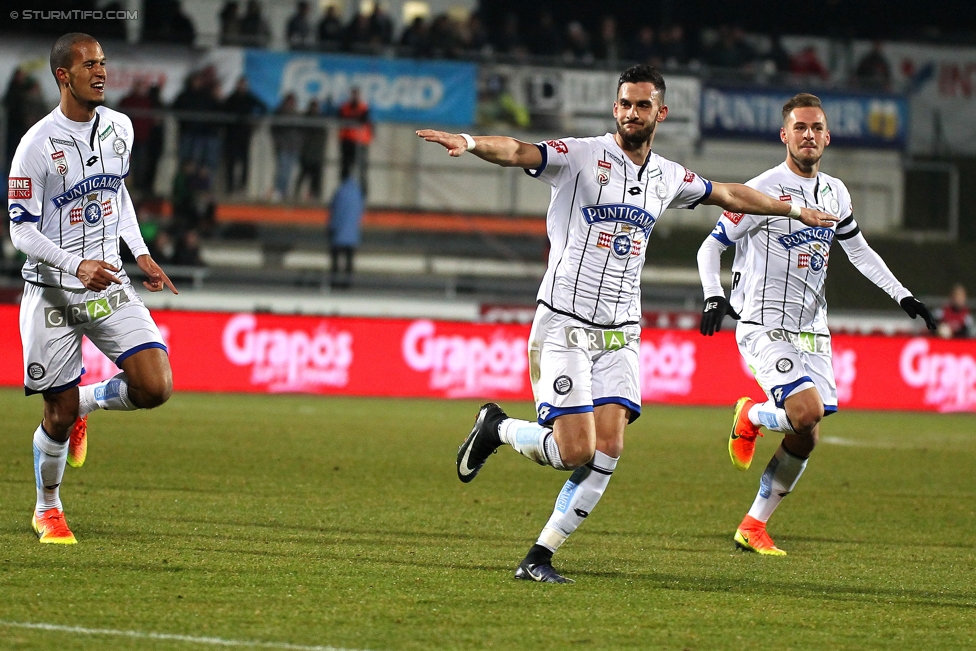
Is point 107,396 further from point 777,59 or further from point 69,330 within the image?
point 777,59

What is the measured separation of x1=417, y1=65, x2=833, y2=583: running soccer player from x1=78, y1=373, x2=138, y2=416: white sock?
198cm

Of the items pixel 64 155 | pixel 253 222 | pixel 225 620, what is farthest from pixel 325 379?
pixel 225 620

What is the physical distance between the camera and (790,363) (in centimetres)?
788

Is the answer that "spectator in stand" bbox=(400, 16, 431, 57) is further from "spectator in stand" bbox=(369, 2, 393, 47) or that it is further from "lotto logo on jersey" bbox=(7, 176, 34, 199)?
"lotto logo on jersey" bbox=(7, 176, 34, 199)

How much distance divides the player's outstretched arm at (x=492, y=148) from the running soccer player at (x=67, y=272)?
1904 mm

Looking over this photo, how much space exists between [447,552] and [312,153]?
17124mm

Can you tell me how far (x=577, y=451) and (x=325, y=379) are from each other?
12989 mm

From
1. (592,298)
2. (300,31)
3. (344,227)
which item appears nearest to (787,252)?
(592,298)

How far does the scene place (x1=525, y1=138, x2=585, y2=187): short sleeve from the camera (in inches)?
248

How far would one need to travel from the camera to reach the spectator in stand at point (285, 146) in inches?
911

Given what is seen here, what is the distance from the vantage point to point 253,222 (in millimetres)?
23484

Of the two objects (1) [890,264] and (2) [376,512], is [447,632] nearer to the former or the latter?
(2) [376,512]

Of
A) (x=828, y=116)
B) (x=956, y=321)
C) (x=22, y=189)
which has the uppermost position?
(x=828, y=116)

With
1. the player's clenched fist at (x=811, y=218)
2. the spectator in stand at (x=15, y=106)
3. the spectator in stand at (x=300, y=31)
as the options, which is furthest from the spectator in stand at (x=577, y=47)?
the player's clenched fist at (x=811, y=218)
